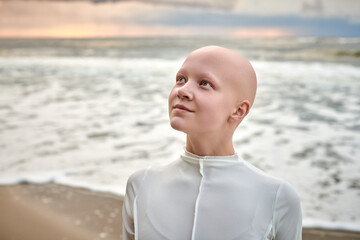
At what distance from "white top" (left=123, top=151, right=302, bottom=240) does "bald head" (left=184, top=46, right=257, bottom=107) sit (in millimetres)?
207

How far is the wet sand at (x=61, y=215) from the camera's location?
266 cm

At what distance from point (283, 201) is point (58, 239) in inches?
77.7

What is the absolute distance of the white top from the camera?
1051 mm

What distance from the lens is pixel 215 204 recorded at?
1081 mm

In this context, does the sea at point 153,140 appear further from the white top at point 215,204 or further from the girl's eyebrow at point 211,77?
the girl's eyebrow at point 211,77

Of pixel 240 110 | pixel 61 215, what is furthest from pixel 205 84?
pixel 61 215

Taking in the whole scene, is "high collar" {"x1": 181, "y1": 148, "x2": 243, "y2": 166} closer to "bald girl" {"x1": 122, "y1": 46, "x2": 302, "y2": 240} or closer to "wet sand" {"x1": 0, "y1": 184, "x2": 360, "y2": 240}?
"bald girl" {"x1": 122, "y1": 46, "x2": 302, "y2": 240}

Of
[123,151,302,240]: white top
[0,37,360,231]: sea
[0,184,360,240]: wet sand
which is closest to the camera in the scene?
[123,151,302,240]: white top

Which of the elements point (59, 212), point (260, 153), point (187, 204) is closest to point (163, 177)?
point (187, 204)

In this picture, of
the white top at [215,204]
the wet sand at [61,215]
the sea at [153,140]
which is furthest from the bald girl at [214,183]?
the sea at [153,140]

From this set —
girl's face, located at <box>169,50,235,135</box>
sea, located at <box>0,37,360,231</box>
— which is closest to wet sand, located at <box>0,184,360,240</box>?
sea, located at <box>0,37,360,231</box>

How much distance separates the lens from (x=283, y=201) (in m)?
1.06

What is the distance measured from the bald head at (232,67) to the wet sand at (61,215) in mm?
1866

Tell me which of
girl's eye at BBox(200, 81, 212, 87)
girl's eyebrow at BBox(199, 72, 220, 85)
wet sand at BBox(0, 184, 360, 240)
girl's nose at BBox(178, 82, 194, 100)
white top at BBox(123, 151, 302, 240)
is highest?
girl's eyebrow at BBox(199, 72, 220, 85)
